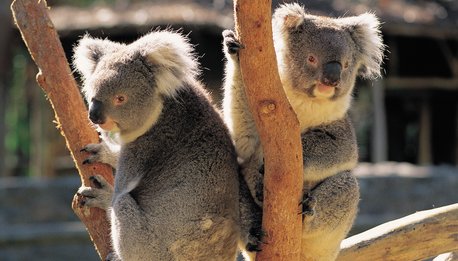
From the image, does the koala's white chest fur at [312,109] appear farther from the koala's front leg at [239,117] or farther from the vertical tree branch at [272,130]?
the vertical tree branch at [272,130]

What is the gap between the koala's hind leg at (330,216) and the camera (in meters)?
5.00

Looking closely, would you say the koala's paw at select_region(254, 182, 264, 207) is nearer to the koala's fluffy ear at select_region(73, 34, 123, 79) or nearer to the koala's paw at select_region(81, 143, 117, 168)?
the koala's paw at select_region(81, 143, 117, 168)

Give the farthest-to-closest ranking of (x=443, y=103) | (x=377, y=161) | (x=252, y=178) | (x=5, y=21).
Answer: (x=443, y=103), (x=377, y=161), (x=5, y=21), (x=252, y=178)

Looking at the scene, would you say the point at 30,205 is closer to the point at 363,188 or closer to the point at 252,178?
the point at 363,188

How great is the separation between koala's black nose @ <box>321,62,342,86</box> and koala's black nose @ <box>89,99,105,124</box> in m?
1.30

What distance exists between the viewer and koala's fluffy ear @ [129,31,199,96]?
16.4 feet

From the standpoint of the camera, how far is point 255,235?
4.62 meters

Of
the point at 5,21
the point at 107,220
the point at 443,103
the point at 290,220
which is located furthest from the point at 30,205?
the point at 443,103

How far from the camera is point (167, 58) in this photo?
5008mm

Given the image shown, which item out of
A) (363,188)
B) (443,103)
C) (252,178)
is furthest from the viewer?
(443,103)

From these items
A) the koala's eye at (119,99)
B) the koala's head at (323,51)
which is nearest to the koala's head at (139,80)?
the koala's eye at (119,99)

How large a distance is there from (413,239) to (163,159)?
5.49ft

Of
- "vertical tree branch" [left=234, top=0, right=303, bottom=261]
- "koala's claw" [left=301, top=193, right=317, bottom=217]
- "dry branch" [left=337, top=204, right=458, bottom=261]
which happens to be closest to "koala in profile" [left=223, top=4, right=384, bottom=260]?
"koala's claw" [left=301, top=193, right=317, bottom=217]

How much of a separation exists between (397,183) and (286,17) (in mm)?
7414
